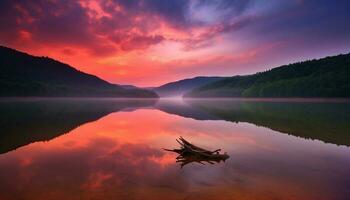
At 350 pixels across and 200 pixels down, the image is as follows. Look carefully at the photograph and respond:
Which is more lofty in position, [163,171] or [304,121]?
[163,171]

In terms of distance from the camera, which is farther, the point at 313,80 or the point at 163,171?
the point at 313,80

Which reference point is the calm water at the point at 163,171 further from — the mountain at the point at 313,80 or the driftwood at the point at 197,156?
the mountain at the point at 313,80

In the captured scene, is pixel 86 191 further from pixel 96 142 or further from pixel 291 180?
pixel 96 142

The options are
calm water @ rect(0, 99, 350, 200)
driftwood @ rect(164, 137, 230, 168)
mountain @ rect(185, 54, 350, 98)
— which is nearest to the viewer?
calm water @ rect(0, 99, 350, 200)

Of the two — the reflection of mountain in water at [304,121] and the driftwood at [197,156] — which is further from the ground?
the driftwood at [197,156]

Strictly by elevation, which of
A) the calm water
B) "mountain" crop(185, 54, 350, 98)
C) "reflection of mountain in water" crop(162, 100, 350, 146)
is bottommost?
"reflection of mountain in water" crop(162, 100, 350, 146)

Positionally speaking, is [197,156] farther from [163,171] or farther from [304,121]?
[304,121]

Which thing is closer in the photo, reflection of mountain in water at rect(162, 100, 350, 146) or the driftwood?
the driftwood

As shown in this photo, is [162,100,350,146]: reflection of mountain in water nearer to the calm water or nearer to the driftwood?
the calm water

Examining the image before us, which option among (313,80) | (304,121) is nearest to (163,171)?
(304,121)

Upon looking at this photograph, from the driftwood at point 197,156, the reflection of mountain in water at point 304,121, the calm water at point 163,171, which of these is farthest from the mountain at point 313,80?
the driftwood at point 197,156

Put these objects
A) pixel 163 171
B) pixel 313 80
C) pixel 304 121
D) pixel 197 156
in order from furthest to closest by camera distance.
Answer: pixel 313 80 → pixel 304 121 → pixel 197 156 → pixel 163 171

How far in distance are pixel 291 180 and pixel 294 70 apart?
18724cm

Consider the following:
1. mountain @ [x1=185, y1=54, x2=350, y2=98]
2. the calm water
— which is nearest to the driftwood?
the calm water
